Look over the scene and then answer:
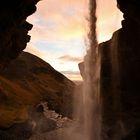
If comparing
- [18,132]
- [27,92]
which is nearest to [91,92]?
[18,132]

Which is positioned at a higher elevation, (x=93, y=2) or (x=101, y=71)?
(x=93, y=2)

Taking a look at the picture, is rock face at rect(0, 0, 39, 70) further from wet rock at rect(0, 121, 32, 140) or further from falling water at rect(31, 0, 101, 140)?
wet rock at rect(0, 121, 32, 140)

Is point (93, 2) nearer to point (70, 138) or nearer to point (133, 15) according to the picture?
point (133, 15)

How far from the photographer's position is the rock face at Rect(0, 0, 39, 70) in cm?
5297

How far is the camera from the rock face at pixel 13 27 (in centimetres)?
5297

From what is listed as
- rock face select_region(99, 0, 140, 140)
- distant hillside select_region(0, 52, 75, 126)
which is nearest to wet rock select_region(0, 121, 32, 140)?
distant hillside select_region(0, 52, 75, 126)

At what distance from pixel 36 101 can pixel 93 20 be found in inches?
3247

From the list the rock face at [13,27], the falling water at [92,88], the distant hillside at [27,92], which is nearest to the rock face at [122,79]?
the falling water at [92,88]

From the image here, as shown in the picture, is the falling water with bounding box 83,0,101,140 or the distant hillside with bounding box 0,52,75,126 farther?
the distant hillside with bounding box 0,52,75,126

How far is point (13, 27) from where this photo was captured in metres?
56.9

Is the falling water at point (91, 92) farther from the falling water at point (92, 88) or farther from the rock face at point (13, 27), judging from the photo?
the rock face at point (13, 27)

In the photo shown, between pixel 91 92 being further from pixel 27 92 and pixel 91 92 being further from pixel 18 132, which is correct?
pixel 27 92

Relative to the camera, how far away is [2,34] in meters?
53.9

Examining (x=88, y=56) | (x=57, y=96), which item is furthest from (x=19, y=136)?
(x=57, y=96)
